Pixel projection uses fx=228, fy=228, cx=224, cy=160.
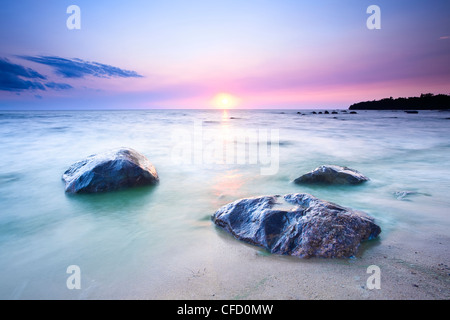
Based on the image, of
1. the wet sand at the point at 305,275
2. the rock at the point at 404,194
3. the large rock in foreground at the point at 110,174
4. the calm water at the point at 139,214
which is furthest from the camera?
the large rock in foreground at the point at 110,174

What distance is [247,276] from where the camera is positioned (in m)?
2.28

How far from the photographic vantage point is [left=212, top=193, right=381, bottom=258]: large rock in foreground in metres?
2.54

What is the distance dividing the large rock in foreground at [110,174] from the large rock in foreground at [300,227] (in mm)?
2671

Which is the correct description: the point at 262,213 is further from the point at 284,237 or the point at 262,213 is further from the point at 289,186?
the point at 289,186

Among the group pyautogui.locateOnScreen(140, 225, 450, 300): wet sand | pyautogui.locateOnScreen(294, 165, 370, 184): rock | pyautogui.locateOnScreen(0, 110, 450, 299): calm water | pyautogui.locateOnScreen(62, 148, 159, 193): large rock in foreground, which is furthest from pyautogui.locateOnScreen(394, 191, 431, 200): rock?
pyautogui.locateOnScreen(62, 148, 159, 193): large rock in foreground

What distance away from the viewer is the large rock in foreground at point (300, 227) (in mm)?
2535

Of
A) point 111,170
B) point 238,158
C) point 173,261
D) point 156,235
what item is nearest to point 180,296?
point 173,261

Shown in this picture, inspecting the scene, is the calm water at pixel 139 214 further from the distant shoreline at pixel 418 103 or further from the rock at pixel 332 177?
the distant shoreline at pixel 418 103

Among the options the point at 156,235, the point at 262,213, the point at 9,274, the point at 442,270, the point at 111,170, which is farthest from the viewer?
the point at 111,170

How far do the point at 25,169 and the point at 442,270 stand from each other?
9279mm

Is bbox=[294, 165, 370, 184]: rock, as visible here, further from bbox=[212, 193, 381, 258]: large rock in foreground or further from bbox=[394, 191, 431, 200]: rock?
bbox=[212, 193, 381, 258]: large rock in foreground

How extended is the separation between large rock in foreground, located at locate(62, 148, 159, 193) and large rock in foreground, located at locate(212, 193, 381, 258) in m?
2.67

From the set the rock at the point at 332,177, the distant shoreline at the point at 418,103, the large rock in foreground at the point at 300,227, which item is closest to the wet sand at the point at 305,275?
the large rock in foreground at the point at 300,227
